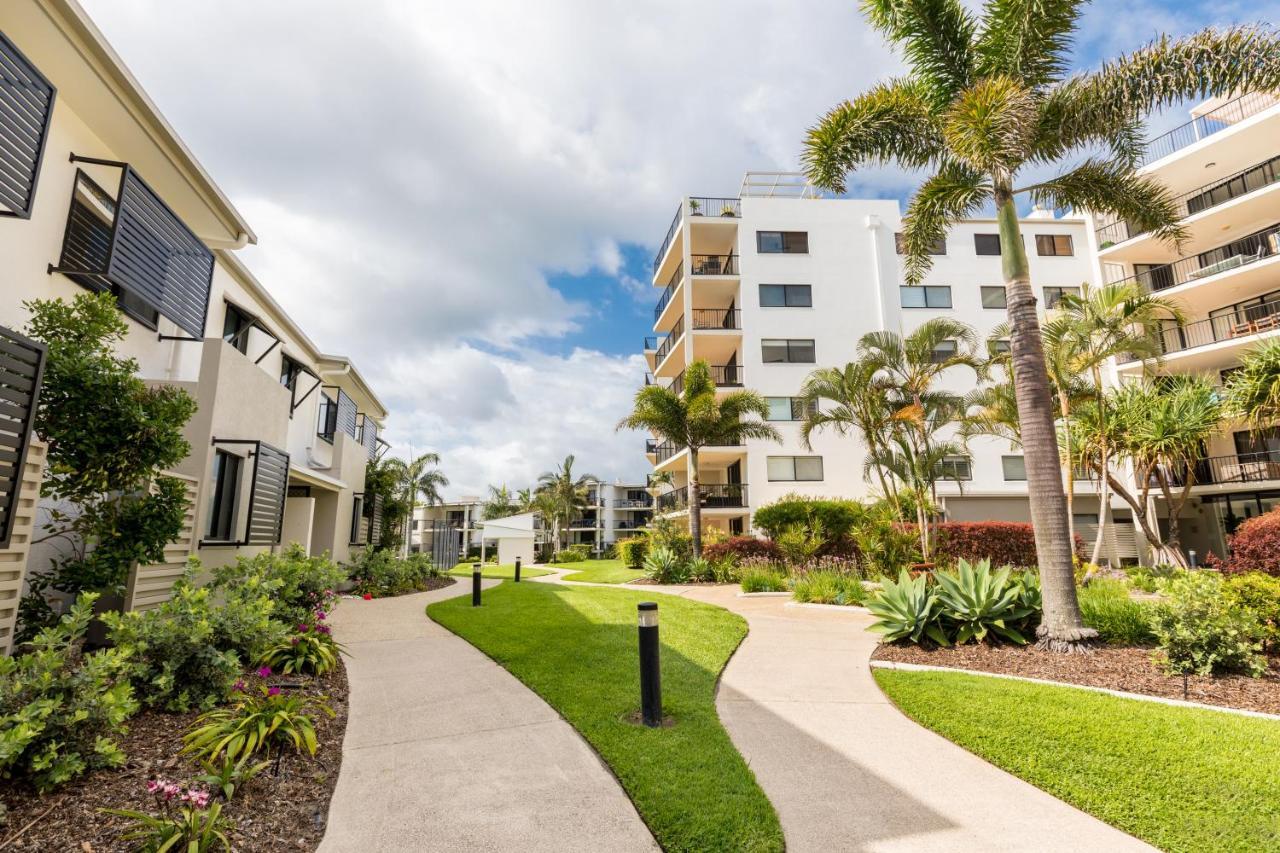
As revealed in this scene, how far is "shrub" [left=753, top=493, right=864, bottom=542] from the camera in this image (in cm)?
2162

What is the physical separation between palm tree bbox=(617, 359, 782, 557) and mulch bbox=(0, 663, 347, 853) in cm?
1730

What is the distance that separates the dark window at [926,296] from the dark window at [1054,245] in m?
5.41

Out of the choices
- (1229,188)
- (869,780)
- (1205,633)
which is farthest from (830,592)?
(1229,188)

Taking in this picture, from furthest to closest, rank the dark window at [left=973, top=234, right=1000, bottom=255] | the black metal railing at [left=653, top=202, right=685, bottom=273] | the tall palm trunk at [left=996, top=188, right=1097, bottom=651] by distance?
the dark window at [left=973, top=234, right=1000, bottom=255] < the black metal railing at [left=653, top=202, right=685, bottom=273] < the tall palm trunk at [left=996, top=188, right=1097, bottom=651]

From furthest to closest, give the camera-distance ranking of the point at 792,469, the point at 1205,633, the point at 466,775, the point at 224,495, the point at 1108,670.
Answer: the point at 792,469
the point at 224,495
the point at 1108,670
the point at 1205,633
the point at 466,775

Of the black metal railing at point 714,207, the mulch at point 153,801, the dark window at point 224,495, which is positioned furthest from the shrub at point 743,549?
the black metal railing at point 714,207

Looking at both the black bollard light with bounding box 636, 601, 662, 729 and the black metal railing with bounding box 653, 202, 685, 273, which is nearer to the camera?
the black bollard light with bounding box 636, 601, 662, 729

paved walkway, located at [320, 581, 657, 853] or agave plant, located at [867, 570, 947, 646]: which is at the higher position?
agave plant, located at [867, 570, 947, 646]

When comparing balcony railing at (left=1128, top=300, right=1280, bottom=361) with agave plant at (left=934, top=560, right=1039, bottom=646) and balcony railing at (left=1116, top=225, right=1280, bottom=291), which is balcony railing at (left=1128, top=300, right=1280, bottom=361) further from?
agave plant at (left=934, top=560, right=1039, bottom=646)

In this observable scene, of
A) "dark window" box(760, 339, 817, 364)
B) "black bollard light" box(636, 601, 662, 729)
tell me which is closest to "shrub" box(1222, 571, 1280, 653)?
"black bollard light" box(636, 601, 662, 729)

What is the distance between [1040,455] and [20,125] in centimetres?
1153

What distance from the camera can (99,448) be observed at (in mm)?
5375

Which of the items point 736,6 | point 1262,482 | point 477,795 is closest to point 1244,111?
point 1262,482

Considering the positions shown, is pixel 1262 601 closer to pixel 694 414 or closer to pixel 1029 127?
pixel 1029 127
